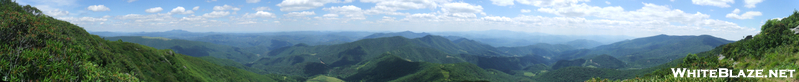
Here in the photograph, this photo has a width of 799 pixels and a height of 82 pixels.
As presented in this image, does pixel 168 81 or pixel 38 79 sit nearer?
pixel 38 79

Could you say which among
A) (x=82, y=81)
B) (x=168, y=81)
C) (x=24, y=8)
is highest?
(x=24, y=8)

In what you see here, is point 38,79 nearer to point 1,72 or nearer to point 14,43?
point 1,72

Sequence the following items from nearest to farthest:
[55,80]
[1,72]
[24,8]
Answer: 1. [1,72]
2. [55,80]
3. [24,8]

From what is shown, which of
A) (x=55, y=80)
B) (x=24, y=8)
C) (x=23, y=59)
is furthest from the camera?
(x=24, y=8)

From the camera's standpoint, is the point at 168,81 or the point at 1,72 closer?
the point at 1,72

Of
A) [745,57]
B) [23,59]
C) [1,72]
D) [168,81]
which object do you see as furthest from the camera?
[168,81]

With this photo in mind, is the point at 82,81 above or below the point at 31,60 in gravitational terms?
below

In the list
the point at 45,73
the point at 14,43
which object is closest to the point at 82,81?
the point at 45,73

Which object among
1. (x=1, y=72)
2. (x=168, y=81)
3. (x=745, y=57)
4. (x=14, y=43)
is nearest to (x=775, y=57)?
(x=745, y=57)

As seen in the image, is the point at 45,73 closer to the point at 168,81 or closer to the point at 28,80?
the point at 28,80
